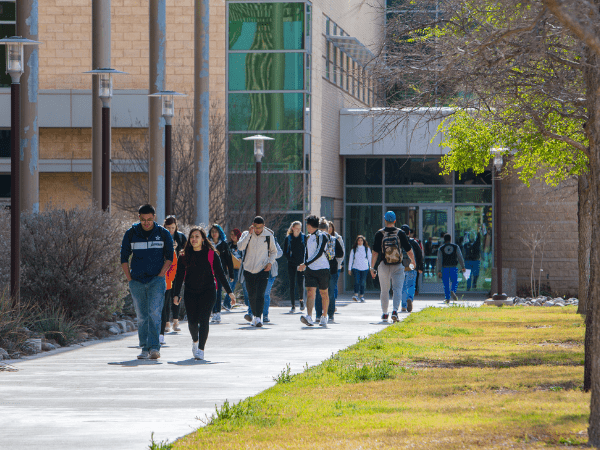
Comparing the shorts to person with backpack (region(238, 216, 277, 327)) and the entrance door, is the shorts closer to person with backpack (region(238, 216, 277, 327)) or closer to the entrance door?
person with backpack (region(238, 216, 277, 327))

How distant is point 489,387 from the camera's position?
28.8ft

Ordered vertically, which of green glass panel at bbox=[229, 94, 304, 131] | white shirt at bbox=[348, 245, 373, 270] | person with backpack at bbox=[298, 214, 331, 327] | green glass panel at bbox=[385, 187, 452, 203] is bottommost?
white shirt at bbox=[348, 245, 373, 270]

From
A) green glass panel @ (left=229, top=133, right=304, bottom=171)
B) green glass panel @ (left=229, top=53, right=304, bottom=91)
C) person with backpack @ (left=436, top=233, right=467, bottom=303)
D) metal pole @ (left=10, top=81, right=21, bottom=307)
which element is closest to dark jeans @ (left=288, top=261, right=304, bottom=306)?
person with backpack @ (left=436, top=233, right=467, bottom=303)

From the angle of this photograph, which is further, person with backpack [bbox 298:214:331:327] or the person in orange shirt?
person with backpack [bbox 298:214:331:327]

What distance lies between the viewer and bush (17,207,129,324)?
1420 centimetres

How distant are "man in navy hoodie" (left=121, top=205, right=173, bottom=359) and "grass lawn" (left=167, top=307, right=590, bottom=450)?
2.16m

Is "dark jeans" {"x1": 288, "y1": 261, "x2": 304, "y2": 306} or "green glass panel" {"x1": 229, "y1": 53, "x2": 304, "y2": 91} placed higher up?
"green glass panel" {"x1": 229, "y1": 53, "x2": 304, "y2": 91}

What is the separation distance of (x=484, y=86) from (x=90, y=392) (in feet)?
19.6

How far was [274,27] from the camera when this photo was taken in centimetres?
2833

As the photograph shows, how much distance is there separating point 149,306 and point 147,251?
64 cm

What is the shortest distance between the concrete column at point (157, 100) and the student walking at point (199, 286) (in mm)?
10004

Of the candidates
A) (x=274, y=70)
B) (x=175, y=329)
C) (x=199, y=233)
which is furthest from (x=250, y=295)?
(x=274, y=70)

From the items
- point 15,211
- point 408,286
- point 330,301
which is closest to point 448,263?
point 408,286

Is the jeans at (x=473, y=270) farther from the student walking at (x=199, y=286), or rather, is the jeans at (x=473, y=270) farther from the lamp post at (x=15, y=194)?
the lamp post at (x=15, y=194)
